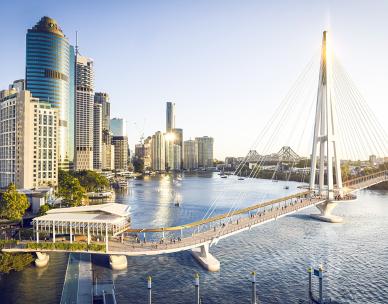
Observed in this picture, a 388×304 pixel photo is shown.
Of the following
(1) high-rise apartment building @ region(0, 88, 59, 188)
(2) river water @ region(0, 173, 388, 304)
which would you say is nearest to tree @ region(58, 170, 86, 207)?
(2) river water @ region(0, 173, 388, 304)

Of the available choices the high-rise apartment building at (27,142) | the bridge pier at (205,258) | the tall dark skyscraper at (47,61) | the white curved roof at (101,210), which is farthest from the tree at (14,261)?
the tall dark skyscraper at (47,61)

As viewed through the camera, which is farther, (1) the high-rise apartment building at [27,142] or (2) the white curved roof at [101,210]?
(1) the high-rise apartment building at [27,142]

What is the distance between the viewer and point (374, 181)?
9938 centimetres

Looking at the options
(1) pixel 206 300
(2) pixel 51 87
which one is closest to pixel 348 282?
(1) pixel 206 300

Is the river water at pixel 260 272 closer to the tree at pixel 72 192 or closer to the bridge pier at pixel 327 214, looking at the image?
the bridge pier at pixel 327 214

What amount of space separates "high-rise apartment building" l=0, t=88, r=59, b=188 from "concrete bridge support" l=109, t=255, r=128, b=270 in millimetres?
82256

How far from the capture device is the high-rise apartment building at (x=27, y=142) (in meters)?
120

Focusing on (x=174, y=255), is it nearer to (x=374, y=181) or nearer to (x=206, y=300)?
(x=206, y=300)

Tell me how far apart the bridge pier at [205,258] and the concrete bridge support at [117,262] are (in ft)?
33.2

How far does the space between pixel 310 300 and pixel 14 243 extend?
122 feet

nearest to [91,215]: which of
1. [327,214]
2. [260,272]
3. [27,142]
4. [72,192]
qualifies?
[260,272]

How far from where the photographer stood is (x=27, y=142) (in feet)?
394

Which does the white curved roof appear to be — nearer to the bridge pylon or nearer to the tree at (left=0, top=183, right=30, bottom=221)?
the tree at (left=0, top=183, right=30, bottom=221)

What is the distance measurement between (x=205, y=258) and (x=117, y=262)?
11.7 m
